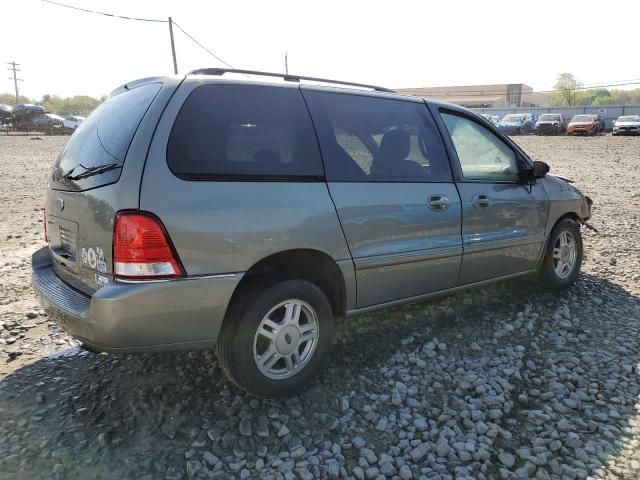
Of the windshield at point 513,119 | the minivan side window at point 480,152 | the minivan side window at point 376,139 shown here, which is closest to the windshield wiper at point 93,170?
the minivan side window at point 376,139

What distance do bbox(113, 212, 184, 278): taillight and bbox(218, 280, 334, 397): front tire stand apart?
19.8 inches

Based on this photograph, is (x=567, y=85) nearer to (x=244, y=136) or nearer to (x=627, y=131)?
(x=627, y=131)

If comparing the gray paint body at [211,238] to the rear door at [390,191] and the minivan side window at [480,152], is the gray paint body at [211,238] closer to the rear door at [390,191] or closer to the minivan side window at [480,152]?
the rear door at [390,191]

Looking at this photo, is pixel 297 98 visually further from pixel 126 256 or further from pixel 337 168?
pixel 126 256

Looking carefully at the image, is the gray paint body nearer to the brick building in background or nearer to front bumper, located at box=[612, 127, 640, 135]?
front bumper, located at box=[612, 127, 640, 135]

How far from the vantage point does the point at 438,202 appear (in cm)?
344

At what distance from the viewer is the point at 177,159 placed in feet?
8.11

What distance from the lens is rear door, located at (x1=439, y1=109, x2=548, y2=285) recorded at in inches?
147

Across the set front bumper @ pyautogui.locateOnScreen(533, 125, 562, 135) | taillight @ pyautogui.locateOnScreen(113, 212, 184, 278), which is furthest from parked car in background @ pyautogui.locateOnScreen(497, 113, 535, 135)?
taillight @ pyautogui.locateOnScreen(113, 212, 184, 278)

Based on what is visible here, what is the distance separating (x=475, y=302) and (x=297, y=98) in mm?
2508

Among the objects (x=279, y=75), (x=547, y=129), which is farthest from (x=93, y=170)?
(x=547, y=129)

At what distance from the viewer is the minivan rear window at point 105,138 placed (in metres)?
2.54

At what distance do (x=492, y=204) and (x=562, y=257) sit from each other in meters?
1.29

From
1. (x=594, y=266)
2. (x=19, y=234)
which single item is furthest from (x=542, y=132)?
(x=19, y=234)
